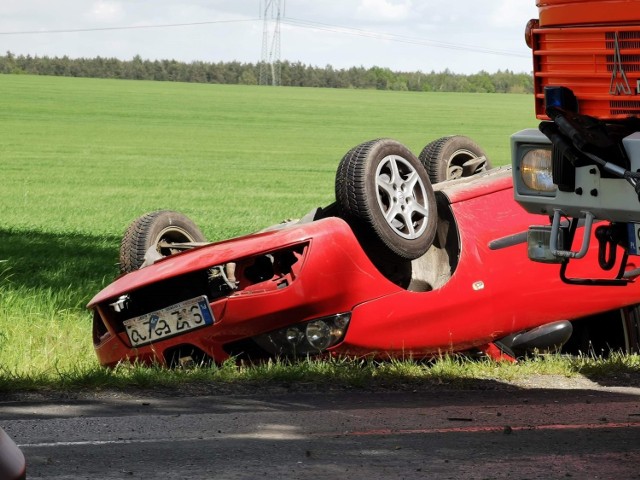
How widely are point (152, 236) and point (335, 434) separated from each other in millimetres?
3121

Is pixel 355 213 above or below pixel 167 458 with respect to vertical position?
above

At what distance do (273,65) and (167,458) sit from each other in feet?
344

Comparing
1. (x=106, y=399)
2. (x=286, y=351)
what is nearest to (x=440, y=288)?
(x=286, y=351)

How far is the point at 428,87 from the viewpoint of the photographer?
115 meters

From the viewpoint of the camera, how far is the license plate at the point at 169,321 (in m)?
6.71

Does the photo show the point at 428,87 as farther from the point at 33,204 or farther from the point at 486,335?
the point at 486,335

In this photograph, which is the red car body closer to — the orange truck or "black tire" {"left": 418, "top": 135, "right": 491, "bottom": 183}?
the orange truck

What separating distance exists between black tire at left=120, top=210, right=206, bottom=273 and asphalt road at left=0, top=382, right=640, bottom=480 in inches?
72.1

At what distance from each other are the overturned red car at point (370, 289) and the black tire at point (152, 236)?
31 centimetres

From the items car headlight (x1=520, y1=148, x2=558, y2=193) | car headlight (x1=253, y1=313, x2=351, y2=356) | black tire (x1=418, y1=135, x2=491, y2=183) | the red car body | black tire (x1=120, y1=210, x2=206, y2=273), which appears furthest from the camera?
black tire (x1=418, y1=135, x2=491, y2=183)

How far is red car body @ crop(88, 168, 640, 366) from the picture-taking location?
6.68 metres

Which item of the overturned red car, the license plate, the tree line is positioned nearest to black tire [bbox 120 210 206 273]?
the overturned red car

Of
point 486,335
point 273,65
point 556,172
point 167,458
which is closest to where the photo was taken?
point 167,458

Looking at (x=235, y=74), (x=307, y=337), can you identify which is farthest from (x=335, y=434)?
(x=235, y=74)
